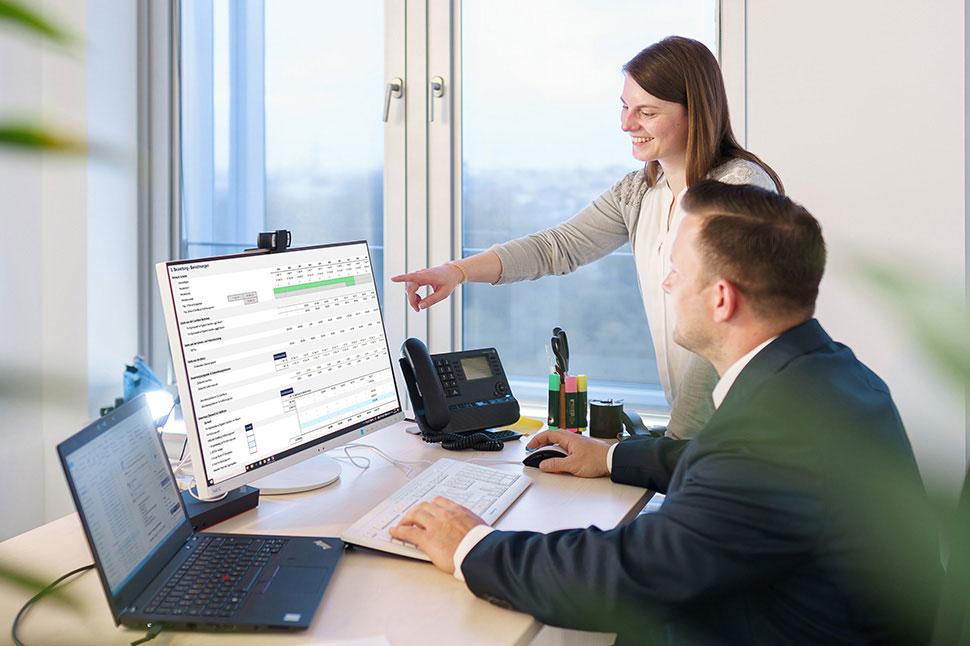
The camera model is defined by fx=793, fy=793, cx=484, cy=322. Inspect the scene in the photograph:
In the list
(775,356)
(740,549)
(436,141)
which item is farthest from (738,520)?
(436,141)

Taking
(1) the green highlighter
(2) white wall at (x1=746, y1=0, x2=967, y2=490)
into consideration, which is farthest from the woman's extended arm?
(2) white wall at (x1=746, y1=0, x2=967, y2=490)

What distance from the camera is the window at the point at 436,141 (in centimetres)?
243

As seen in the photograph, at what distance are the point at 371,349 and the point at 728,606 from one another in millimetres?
852

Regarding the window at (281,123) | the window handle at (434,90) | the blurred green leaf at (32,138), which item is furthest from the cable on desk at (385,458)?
the blurred green leaf at (32,138)

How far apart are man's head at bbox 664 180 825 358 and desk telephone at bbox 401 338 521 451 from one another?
77 centimetres

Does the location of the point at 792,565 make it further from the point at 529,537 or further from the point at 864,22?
the point at 864,22

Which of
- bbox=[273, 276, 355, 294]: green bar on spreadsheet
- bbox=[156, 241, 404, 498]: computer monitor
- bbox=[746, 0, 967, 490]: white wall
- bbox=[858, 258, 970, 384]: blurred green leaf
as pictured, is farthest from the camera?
bbox=[746, 0, 967, 490]: white wall

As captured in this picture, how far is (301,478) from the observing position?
5.05 feet

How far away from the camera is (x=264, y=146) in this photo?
2789 millimetres

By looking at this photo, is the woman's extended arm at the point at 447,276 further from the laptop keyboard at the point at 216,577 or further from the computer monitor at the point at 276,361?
the laptop keyboard at the point at 216,577

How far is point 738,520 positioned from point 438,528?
1.41ft

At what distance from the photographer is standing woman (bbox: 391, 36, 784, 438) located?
1771 mm

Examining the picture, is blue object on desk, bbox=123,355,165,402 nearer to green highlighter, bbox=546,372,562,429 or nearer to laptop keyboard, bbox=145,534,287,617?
green highlighter, bbox=546,372,562,429

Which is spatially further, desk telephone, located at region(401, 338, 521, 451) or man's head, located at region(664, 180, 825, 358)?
desk telephone, located at region(401, 338, 521, 451)
